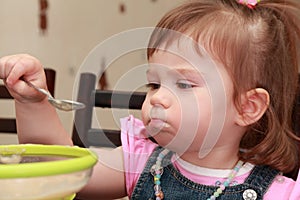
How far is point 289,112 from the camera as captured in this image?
0.82 meters

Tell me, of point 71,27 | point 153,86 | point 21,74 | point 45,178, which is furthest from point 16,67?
point 71,27

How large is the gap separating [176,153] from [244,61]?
0.61ft

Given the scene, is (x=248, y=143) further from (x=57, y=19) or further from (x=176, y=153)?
(x=57, y=19)

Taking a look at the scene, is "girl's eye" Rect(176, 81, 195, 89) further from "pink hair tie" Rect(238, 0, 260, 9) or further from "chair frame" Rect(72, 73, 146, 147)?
"chair frame" Rect(72, 73, 146, 147)

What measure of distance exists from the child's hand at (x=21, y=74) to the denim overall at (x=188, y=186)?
22 centimetres

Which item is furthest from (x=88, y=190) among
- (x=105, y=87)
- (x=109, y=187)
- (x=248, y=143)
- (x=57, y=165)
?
(x=105, y=87)

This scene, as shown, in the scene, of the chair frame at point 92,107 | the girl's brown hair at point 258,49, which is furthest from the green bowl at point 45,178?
the chair frame at point 92,107

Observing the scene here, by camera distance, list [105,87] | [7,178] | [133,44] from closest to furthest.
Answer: [7,178] < [133,44] < [105,87]

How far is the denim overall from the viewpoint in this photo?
77cm

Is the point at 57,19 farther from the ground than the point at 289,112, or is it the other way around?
the point at 289,112

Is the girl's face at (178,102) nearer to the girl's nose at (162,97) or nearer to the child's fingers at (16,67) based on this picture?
the girl's nose at (162,97)

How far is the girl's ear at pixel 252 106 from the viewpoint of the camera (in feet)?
2.43

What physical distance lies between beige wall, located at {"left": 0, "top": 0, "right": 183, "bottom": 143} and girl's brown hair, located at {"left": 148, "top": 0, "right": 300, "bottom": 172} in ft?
5.81

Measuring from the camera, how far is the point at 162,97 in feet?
2.21
